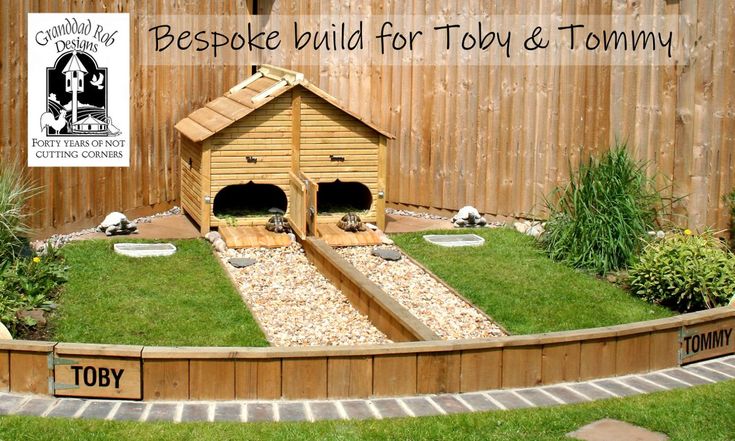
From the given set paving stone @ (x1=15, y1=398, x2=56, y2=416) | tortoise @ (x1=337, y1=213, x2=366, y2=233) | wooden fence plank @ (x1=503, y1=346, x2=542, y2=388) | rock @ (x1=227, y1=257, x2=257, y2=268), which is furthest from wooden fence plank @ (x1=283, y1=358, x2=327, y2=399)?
tortoise @ (x1=337, y1=213, x2=366, y2=233)

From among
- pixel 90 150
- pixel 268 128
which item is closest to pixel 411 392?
pixel 268 128

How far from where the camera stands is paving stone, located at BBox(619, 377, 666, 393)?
28.0 ft

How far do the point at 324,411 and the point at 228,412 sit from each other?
63 centimetres

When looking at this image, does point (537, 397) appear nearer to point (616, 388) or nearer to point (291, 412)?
point (616, 388)

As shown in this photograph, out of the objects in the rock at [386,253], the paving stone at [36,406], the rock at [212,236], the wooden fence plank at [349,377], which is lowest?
the paving stone at [36,406]

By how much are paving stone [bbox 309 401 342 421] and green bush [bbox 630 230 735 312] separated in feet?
13.9

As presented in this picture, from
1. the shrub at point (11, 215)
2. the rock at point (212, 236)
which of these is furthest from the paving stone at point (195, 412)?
the rock at point (212, 236)

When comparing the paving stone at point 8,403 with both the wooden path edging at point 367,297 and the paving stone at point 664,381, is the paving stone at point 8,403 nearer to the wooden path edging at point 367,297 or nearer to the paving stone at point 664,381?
the wooden path edging at point 367,297

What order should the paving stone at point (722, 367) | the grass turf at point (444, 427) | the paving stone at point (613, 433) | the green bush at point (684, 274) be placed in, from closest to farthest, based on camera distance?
the grass turf at point (444, 427) < the paving stone at point (613, 433) < the paving stone at point (722, 367) < the green bush at point (684, 274)

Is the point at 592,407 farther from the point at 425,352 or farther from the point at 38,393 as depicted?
the point at 38,393

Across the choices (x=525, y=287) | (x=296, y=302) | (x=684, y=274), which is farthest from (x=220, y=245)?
(x=684, y=274)

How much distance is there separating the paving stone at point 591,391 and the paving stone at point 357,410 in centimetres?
157

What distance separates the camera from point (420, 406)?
314 inches

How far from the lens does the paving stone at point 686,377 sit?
8750 mm
